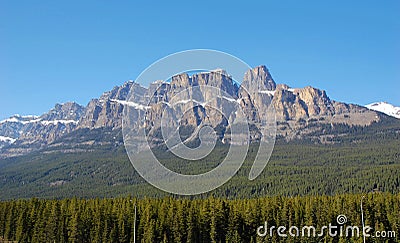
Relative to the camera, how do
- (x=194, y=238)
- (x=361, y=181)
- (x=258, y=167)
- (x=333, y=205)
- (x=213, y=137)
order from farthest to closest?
(x=361, y=181)
(x=333, y=205)
(x=194, y=238)
(x=213, y=137)
(x=258, y=167)

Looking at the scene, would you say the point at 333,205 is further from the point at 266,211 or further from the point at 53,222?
the point at 53,222

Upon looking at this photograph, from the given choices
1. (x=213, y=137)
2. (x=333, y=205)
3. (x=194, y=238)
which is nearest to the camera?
(x=213, y=137)

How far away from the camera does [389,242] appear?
260 feet

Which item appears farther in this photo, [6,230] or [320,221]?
[6,230]

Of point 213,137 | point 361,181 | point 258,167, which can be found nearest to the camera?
point 258,167

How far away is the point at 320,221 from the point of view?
3189 inches

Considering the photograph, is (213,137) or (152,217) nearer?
(213,137)

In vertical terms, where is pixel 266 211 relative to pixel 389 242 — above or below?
above

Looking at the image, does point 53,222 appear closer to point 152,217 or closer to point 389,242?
point 152,217

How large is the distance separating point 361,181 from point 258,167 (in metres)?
175


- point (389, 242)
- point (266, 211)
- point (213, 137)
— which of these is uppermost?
point (213, 137)

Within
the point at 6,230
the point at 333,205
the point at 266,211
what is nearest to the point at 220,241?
the point at 266,211

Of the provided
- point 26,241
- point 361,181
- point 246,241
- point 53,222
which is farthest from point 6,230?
point 361,181

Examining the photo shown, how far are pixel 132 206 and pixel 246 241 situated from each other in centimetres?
2012
